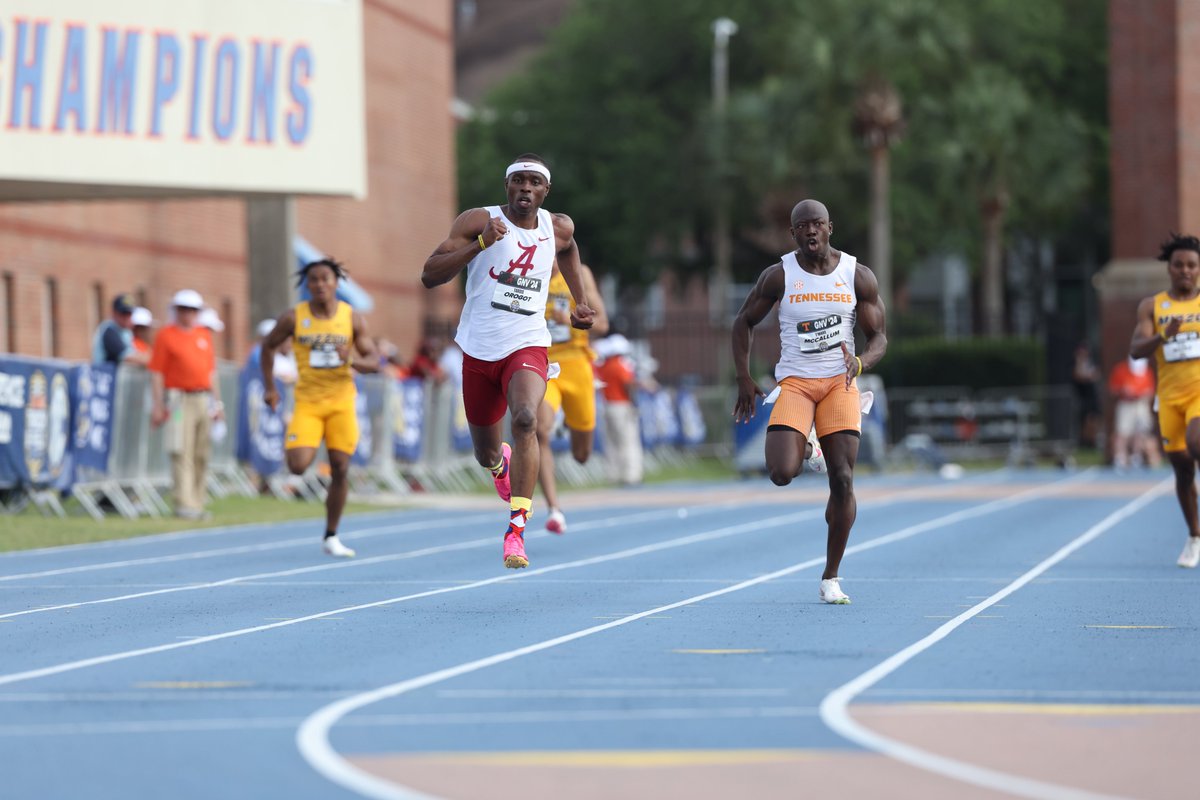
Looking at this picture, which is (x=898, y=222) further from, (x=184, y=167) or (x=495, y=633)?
(x=495, y=633)

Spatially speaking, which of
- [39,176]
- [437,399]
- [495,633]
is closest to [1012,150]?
[437,399]

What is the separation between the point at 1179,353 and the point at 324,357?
595cm

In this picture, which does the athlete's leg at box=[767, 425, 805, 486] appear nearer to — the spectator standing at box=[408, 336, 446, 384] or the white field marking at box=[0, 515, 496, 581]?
the white field marking at box=[0, 515, 496, 581]

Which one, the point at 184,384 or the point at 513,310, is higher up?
the point at 513,310

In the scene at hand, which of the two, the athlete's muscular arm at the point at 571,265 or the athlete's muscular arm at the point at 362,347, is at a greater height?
the athlete's muscular arm at the point at 571,265

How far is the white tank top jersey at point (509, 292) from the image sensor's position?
496 inches

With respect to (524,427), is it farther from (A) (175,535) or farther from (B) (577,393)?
(A) (175,535)

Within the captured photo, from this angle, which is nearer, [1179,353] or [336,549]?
[1179,353]

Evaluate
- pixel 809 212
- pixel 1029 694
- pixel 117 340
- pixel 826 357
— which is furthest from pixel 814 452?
pixel 117 340

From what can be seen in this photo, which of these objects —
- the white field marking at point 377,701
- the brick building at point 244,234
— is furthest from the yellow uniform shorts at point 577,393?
the brick building at point 244,234

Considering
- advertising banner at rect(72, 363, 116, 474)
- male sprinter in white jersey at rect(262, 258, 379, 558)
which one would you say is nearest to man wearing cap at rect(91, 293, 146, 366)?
advertising banner at rect(72, 363, 116, 474)

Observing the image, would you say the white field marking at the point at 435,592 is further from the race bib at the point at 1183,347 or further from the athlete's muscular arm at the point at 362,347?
the race bib at the point at 1183,347

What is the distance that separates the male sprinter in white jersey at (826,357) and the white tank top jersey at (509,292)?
4.49 ft

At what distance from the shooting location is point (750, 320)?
1219 centimetres
